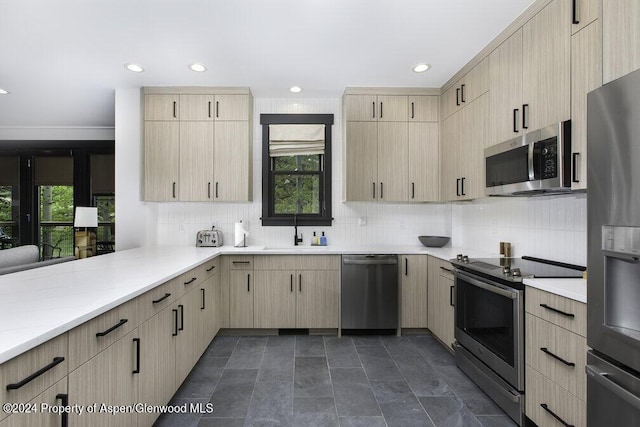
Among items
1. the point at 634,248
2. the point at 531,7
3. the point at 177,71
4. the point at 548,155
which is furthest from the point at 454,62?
the point at 177,71

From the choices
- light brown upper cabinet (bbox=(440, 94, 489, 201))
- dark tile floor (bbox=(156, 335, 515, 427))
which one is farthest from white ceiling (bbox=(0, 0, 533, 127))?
dark tile floor (bbox=(156, 335, 515, 427))

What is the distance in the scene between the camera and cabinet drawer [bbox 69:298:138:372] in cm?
111

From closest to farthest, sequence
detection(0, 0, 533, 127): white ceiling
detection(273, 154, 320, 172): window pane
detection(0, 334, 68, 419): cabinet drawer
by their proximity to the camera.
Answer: detection(0, 334, 68, 419): cabinet drawer
detection(0, 0, 533, 127): white ceiling
detection(273, 154, 320, 172): window pane

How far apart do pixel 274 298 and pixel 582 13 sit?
314 cm

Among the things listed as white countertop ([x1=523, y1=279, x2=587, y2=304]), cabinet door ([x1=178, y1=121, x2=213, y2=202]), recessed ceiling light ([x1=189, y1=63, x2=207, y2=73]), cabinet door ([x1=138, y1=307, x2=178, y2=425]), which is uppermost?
recessed ceiling light ([x1=189, y1=63, x2=207, y2=73])

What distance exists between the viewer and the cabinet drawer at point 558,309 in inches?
56.8

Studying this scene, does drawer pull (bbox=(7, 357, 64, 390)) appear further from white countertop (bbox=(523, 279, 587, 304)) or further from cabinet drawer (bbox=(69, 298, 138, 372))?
white countertop (bbox=(523, 279, 587, 304))

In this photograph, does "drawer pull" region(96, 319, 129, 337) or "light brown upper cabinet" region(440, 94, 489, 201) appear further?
"light brown upper cabinet" region(440, 94, 489, 201)

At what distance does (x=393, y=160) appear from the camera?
135 inches

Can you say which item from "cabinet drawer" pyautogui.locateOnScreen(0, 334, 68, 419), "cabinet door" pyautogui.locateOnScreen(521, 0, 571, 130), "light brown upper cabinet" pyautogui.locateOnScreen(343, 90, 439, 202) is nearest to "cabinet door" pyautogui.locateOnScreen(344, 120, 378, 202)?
"light brown upper cabinet" pyautogui.locateOnScreen(343, 90, 439, 202)

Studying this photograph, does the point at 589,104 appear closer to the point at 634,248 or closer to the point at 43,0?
the point at 634,248

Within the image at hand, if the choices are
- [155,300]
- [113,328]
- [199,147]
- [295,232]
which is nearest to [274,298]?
[295,232]

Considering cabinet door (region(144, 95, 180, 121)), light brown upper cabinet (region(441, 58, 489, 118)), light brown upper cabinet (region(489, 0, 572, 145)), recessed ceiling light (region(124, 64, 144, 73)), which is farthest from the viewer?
cabinet door (region(144, 95, 180, 121))

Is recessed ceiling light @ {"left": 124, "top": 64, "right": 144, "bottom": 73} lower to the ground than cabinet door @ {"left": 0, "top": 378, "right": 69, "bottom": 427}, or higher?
higher
